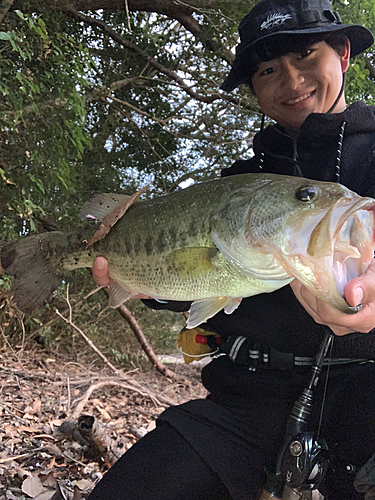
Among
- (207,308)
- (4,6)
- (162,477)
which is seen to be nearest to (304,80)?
(207,308)

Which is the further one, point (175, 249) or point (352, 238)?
point (175, 249)

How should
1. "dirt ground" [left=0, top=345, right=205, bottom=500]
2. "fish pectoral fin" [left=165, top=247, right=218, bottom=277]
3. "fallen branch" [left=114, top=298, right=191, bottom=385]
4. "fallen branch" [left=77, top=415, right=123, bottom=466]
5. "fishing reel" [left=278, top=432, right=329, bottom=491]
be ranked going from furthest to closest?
1. "fallen branch" [left=114, top=298, right=191, bottom=385]
2. "fallen branch" [left=77, top=415, right=123, bottom=466]
3. "dirt ground" [left=0, top=345, right=205, bottom=500]
4. "fishing reel" [left=278, top=432, right=329, bottom=491]
5. "fish pectoral fin" [left=165, top=247, right=218, bottom=277]

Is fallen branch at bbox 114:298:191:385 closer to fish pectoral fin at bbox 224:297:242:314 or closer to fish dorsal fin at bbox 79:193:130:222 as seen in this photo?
fish dorsal fin at bbox 79:193:130:222

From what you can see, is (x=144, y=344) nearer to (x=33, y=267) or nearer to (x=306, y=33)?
(x=33, y=267)

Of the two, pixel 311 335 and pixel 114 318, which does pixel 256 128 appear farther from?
pixel 311 335

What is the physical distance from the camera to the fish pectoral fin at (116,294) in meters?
2.00

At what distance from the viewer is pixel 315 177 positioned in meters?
2.13

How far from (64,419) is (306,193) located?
330cm

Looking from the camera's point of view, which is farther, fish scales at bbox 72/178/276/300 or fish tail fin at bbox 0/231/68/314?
fish tail fin at bbox 0/231/68/314

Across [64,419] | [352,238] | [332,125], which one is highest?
[332,125]

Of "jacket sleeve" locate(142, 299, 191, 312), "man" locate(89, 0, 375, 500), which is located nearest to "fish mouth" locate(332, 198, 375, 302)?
"man" locate(89, 0, 375, 500)

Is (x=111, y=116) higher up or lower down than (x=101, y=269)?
higher up

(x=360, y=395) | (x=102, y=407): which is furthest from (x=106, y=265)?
(x=102, y=407)

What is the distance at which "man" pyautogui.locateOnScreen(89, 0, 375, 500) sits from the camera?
1909mm
